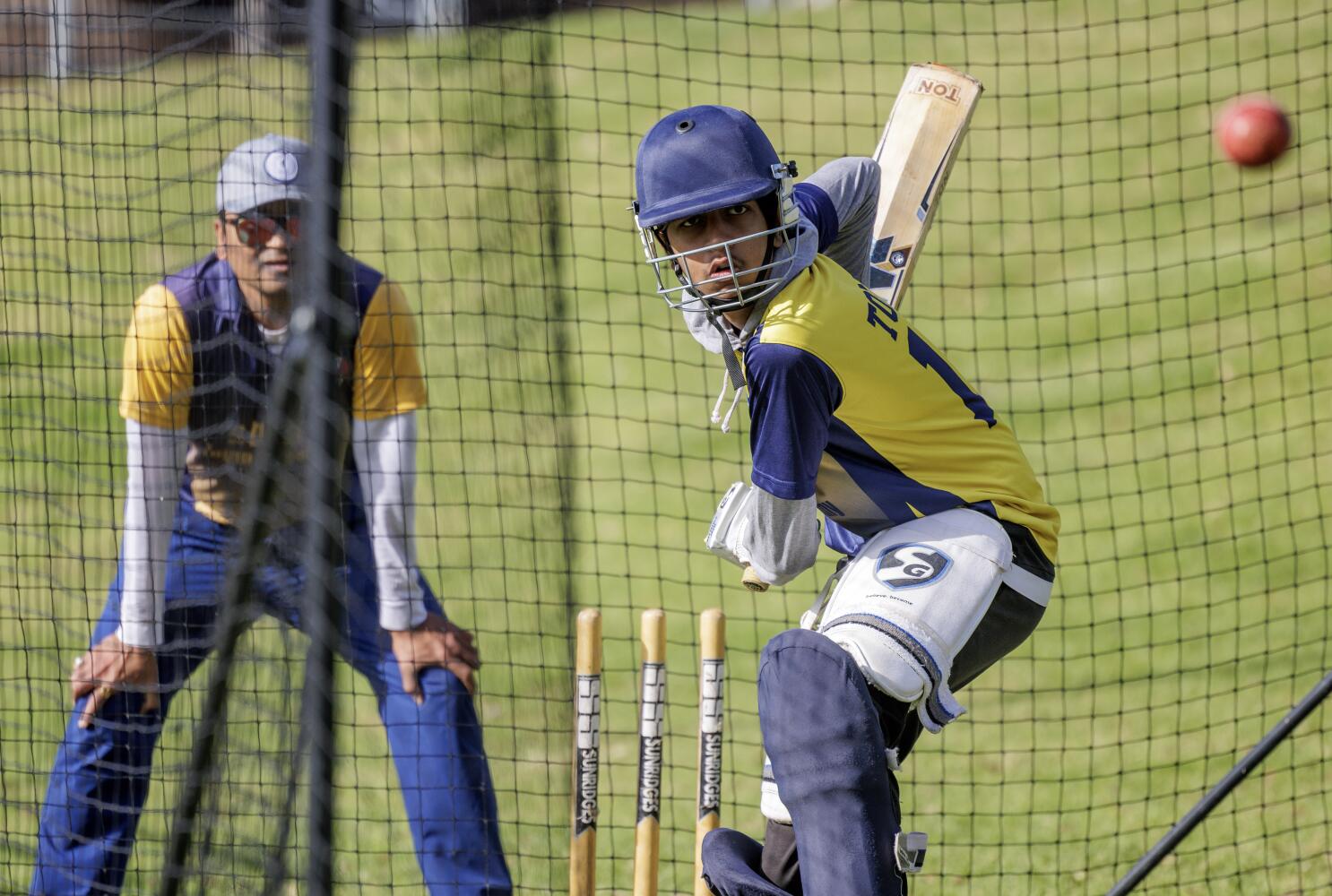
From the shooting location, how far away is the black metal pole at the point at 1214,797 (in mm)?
4008

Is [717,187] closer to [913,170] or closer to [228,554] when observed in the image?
[913,170]

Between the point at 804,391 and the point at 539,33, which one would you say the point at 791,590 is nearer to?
the point at 539,33

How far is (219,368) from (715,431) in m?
4.97

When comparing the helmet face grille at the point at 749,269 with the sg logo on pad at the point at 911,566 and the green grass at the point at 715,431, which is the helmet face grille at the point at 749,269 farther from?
the green grass at the point at 715,431

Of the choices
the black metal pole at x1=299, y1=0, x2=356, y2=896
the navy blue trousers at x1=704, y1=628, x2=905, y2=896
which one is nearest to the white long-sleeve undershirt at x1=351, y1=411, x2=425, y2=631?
the navy blue trousers at x1=704, y1=628, x2=905, y2=896

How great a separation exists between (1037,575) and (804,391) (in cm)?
67

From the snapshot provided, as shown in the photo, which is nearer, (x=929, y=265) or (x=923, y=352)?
(x=923, y=352)

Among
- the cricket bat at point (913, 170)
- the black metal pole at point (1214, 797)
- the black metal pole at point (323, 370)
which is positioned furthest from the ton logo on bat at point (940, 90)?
the black metal pole at point (323, 370)

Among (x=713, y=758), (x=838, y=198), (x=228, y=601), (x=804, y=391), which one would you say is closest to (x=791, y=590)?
(x=713, y=758)

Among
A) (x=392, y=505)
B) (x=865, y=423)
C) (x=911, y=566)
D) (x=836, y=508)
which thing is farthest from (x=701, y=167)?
(x=392, y=505)

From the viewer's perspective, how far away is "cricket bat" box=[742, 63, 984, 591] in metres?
3.87

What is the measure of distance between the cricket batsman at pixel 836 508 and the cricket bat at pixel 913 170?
76 centimetres

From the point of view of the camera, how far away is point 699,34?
13070 mm

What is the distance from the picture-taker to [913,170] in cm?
389
